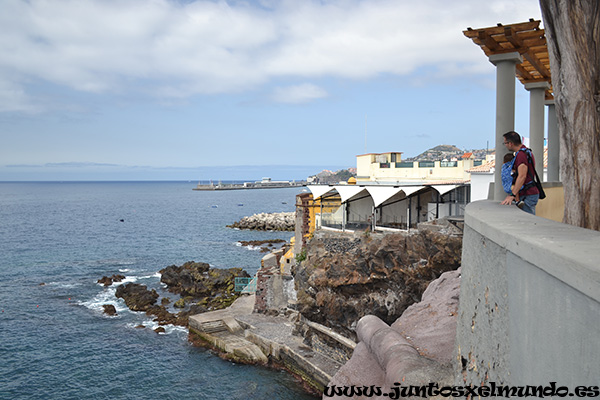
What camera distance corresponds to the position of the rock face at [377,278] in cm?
1916

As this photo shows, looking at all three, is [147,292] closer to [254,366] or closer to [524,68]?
[254,366]

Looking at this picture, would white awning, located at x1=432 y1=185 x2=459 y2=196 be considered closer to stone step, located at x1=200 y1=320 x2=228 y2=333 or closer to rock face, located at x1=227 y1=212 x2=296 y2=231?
stone step, located at x1=200 y1=320 x2=228 y2=333

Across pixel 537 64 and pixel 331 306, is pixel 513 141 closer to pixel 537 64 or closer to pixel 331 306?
pixel 537 64

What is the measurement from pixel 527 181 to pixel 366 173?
30214 millimetres

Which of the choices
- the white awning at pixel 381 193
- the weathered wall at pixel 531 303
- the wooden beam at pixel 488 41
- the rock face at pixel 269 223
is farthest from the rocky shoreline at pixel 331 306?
the rock face at pixel 269 223

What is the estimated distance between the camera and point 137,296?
33.7 metres

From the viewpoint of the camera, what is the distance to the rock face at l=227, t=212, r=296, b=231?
249ft

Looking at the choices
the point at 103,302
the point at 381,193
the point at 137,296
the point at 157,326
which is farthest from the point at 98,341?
the point at 381,193

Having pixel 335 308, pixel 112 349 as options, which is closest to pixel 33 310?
pixel 112 349

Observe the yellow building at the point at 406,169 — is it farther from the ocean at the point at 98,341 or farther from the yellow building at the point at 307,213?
the ocean at the point at 98,341

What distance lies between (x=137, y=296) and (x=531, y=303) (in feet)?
111

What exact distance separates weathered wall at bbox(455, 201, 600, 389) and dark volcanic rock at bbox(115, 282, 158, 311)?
100 ft

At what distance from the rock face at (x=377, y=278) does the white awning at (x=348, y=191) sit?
22.3 feet

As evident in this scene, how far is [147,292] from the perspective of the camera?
113 ft
